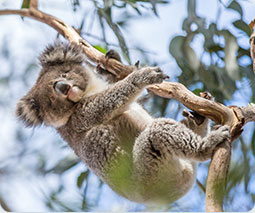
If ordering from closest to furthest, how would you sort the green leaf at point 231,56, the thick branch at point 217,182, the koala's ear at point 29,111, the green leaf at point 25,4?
1. the thick branch at point 217,182
2. the green leaf at point 231,56
3. the koala's ear at point 29,111
4. the green leaf at point 25,4

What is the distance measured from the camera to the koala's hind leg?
1698 millimetres

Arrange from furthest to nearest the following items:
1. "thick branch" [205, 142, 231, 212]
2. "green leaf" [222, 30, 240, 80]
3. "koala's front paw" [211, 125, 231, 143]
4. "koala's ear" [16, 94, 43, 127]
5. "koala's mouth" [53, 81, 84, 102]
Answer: "koala's ear" [16, 94, 43, 127]
"koala's mouth" [53, 81, 84, 102]
"green leaf" [222, 30, 240, 80]
"koala's front paw" [211, 125, 231, 143]
"thick branch" [205, 142, 231, 212]

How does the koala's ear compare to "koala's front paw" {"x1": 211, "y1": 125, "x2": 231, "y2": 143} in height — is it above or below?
below

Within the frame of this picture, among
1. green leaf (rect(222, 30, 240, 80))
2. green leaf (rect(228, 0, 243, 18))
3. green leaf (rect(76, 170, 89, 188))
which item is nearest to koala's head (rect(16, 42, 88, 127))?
green leaf (rect(76, 170, 89, 188))

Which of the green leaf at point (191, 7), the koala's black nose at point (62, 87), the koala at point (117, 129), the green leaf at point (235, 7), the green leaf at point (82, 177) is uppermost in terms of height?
the green leaf at point (191, 7)

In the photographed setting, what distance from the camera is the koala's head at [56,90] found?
2.30 meters

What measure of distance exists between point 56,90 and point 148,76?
0.66 m

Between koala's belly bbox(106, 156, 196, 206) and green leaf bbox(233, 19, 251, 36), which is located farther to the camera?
green leaf bbox(233, 19, 251, 36)

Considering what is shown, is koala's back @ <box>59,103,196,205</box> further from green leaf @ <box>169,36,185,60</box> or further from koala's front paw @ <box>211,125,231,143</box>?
green leaf @ <box>169,36,185,60</box>

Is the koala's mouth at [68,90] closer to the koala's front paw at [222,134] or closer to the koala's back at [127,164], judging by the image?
the koala's back at [127,164]

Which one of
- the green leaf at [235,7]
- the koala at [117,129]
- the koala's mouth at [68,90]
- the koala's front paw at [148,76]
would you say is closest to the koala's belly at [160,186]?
the koala at [117,129]

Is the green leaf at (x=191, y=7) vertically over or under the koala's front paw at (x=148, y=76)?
over

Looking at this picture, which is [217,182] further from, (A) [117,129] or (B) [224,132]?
(A) [117,129]

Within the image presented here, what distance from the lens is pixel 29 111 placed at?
2.35 meters
